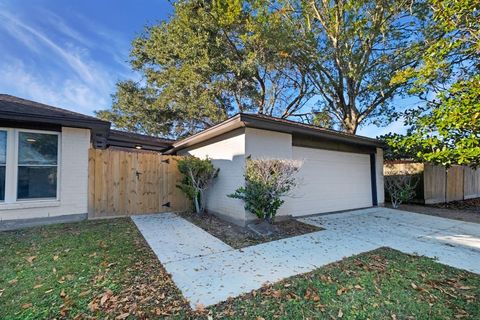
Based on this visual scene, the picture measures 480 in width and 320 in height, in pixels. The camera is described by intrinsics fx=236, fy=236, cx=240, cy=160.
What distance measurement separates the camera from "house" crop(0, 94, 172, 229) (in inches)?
232

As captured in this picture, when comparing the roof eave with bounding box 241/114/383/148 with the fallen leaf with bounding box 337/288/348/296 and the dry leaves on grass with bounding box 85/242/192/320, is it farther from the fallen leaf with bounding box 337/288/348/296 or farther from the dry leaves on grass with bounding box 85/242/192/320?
the fallen leaf with bounding box 337/288/348/296

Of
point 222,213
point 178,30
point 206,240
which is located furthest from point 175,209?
point 178,30

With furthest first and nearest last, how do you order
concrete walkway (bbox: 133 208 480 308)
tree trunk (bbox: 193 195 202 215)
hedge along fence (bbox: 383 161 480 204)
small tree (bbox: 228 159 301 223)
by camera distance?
hedge along fence (bbox: 383 161 480 204) → tree trunk (bbox: 193 195 202 215) → small tree (bbox: 228 159 301 223) → concrete walkway (bbox: 133 208 480 308)

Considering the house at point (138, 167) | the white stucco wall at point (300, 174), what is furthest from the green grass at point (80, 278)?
the white stucco wall at point (300, 174)

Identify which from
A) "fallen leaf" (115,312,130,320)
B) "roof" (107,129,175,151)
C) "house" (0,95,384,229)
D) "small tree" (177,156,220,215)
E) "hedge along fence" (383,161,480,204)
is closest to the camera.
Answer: "fallen leaf" (115,312,130,320)

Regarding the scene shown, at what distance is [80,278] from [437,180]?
1437 cm

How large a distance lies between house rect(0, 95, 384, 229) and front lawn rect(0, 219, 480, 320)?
6.96 ft

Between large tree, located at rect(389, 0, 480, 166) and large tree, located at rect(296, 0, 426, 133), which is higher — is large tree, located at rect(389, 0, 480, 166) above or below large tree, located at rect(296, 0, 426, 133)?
below

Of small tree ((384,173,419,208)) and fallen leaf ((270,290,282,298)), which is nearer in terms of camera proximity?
fallen leaf ((270,290,282,298))

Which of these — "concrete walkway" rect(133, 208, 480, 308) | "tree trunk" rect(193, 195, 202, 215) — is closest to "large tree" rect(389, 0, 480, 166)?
"concrete walkway" rect(133, 208, 480, 308)

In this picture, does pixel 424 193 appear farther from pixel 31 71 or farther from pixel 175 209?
pixel 31 71

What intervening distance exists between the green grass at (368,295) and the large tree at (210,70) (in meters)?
11.2

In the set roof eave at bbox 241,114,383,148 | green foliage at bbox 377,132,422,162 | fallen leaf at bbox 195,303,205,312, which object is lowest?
fallen leaf at bbox 195,303,205,312

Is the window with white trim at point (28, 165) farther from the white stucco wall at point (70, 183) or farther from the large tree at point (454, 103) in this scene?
the large tree at point (454, 103)
